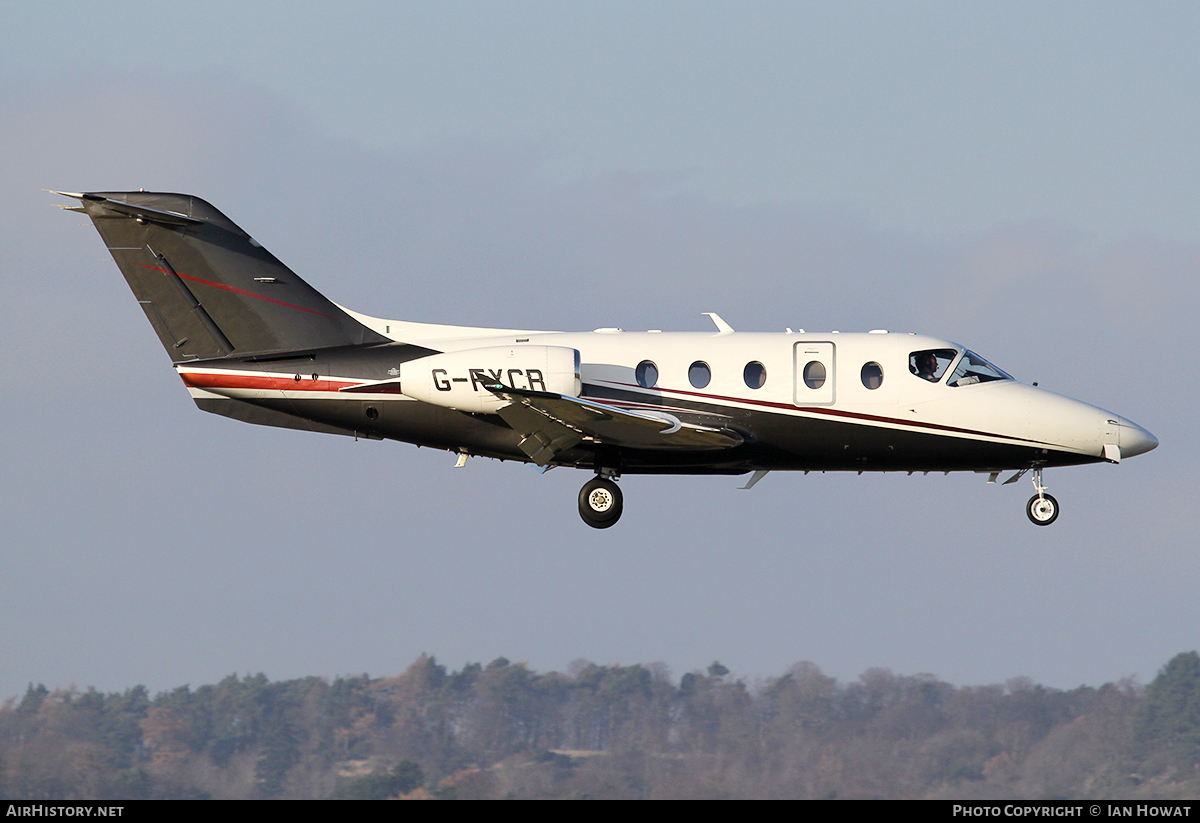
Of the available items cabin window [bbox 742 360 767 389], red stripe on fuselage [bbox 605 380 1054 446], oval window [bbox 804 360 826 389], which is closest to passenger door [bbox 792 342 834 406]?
oval window [bbox 804 360 826 389]

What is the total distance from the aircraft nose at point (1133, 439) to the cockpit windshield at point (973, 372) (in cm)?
218

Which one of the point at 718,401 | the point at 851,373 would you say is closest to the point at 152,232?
the point at 718,401

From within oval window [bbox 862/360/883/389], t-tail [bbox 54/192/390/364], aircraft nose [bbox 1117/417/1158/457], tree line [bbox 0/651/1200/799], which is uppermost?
t-tail [bbox 54/192/390/364]

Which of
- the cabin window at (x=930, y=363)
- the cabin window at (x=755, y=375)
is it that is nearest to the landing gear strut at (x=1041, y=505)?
the cabin window at (x=930, y=363)

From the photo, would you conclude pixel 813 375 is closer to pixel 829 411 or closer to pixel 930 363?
pixel 829 411

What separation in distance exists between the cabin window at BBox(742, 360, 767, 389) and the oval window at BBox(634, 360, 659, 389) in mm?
1494

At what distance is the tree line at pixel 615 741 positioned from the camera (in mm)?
30656

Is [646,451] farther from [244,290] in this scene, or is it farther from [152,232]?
[152,232]

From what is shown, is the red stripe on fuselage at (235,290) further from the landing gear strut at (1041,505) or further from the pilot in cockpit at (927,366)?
the landing gear strut at (1041,505)

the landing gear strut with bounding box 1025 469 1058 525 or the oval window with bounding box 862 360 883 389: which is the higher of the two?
the oval window with bounding box 862 360 883 389

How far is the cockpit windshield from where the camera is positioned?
86.1 feet

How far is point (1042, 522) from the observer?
2719cm

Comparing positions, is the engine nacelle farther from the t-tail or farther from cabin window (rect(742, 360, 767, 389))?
cabin window (rect(742, 360, 767, 389))

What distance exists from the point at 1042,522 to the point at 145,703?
68.1 feet
